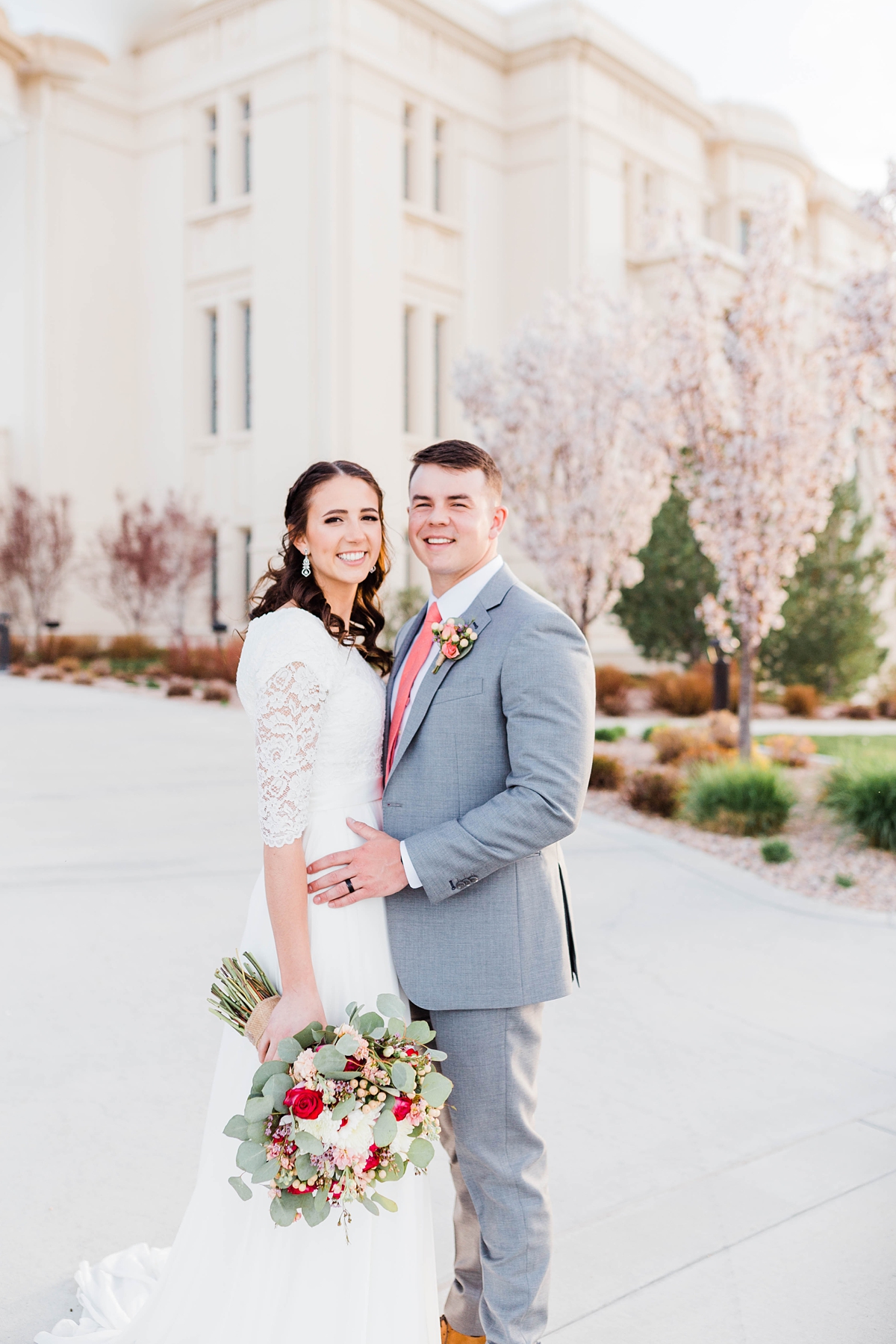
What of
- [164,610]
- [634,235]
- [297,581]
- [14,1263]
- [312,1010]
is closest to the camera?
[312,1010]

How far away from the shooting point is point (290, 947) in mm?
2301

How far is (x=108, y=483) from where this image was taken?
2386cm

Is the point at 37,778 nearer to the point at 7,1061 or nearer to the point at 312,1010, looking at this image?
the point at 7,1061

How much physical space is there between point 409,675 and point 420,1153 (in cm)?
102

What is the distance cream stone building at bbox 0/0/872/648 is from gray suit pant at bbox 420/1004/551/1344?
730 inches

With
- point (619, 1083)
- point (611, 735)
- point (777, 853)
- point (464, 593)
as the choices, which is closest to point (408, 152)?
point (611, 735)

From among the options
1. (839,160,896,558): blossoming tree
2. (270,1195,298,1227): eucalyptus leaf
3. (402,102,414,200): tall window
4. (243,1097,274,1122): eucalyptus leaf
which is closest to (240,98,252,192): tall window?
(402,102,414,200): tall window

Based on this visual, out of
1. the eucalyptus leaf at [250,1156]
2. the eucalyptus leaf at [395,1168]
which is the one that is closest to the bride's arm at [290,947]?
the eucalyptus leaf at [250,1156]

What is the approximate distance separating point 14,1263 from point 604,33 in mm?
26182

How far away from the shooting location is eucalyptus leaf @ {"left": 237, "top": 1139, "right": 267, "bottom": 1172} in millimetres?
2105

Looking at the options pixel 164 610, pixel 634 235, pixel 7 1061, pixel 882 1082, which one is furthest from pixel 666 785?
pixel 634 235

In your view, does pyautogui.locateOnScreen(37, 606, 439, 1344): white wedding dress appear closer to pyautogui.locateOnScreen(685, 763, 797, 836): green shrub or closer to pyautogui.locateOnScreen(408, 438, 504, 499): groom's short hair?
pyautogui.locateOnScreen(408, 438, 504, 499): groom's short hair

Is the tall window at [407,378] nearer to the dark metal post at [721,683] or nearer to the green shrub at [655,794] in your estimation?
the dark metal post at [721,683]

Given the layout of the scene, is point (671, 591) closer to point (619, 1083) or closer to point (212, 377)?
point (212, 377)
